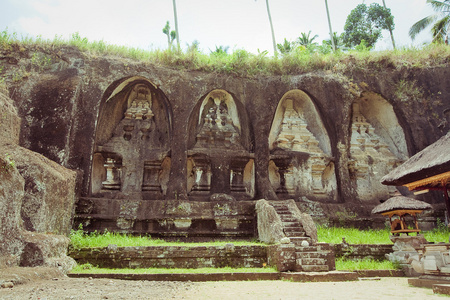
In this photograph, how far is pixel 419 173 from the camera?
19.0 ft

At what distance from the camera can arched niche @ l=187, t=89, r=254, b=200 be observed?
11469mm

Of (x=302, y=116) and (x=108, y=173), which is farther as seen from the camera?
(x=302, y=116)

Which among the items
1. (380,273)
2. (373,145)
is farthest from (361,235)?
(373,145)

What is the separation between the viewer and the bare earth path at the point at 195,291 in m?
4.07

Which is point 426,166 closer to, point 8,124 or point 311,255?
point 311,255

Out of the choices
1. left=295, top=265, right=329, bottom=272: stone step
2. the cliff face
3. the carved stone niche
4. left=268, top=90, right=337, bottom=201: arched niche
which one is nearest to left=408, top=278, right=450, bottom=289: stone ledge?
left=295, top=265, right=329, bottom=272: stone step

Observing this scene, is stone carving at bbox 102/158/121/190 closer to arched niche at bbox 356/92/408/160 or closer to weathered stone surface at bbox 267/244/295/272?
weathered stone surface at bbox 267/244/295/272

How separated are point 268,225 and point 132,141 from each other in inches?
231

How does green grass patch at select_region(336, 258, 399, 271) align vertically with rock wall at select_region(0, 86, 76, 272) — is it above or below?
below

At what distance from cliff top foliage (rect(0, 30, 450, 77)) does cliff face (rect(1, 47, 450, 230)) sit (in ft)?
0.86

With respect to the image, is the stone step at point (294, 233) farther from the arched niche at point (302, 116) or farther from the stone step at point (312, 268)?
the arched niche at point (302, 116)

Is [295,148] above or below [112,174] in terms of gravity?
above

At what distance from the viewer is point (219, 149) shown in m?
11.9

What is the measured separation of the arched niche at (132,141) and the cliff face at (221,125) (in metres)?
0.04
